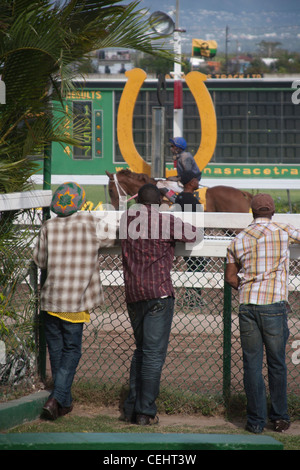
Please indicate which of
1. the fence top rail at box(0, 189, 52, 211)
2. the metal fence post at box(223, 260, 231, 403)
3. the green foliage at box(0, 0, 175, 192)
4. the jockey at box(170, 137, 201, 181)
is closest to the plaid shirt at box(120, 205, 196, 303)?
the metal fence post at box(223, 260, 231, 403)

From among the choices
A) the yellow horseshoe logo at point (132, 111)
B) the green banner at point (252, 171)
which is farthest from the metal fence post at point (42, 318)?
the green banner at point (252, 171)

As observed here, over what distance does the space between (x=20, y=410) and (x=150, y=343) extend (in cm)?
97

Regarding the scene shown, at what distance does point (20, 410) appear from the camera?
171 inches

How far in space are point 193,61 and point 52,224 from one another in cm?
2311

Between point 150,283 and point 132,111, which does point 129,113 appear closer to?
point 132,111

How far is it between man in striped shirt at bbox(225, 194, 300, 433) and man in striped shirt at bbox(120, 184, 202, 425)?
0.39 metres

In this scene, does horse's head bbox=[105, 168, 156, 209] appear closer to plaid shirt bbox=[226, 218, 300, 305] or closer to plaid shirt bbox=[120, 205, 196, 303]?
plaid shirt bbox=[120, 205, 196, 303]

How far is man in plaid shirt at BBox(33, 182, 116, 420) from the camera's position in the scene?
446cm

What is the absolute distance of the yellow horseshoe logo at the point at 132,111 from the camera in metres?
14.1

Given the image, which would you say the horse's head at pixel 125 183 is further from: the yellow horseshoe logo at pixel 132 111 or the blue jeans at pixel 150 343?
the blue jeans at pixel 150 343

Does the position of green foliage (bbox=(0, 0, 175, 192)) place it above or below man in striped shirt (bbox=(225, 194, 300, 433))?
above

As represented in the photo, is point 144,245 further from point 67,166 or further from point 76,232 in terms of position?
point 67,166

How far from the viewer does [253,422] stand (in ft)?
14.1

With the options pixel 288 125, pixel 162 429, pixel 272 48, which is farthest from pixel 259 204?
pixel 272 48
